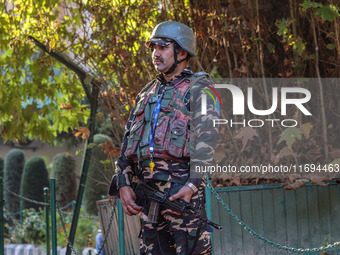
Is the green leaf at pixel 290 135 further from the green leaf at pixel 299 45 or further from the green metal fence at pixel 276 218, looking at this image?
the green leaf at pixel 299 45

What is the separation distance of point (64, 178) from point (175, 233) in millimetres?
13851

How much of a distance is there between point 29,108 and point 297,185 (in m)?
4.43

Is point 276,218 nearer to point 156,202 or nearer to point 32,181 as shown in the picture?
point 156,202

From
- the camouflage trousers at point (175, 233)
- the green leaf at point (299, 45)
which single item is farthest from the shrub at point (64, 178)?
the camouflage trousers at point (175, 233)

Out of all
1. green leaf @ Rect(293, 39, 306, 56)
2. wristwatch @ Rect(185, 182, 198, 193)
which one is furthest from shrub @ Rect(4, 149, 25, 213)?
wristwatch @ Rect(185, 182, 198, 193)

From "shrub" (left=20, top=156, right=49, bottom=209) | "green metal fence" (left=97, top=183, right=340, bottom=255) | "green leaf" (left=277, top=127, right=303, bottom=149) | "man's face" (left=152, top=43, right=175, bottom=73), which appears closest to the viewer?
"man's face" (left=152, top=43, right=175, bottom=73)

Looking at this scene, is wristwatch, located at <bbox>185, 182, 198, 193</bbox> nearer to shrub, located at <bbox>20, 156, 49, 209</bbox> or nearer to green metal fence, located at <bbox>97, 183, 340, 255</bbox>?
green metal fence, located at <bbox>97, 183, 340, 255</bbox>

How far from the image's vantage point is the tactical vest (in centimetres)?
376

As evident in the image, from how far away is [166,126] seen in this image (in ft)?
12.4

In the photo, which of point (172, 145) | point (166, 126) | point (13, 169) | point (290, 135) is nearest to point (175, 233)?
point (172, 145)

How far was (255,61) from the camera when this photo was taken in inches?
273

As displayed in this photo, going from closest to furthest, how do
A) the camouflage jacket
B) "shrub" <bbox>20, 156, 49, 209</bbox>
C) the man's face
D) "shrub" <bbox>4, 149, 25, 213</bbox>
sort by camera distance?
the camouflage jacket, the man's face, "shrub" <bbox>20, 156, 49, 209</bbox>, "shrub" <bbox>4, 149, 25, 213</bbox>

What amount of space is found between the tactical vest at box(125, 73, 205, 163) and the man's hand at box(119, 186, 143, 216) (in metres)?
0.20

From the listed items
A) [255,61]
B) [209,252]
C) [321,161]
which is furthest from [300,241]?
[209,252]
